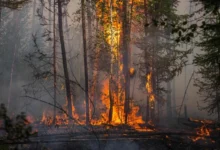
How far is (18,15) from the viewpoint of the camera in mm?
43281

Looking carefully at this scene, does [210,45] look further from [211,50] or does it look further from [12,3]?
[12,3]

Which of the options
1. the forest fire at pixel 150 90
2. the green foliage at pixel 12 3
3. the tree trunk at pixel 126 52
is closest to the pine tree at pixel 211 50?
the forest fire at pixel 150 90

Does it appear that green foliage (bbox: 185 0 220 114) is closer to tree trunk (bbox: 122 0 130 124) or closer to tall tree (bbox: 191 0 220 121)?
tall tree (bbox: 191 0 220 121)

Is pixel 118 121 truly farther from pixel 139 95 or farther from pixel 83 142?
pixel 139 95

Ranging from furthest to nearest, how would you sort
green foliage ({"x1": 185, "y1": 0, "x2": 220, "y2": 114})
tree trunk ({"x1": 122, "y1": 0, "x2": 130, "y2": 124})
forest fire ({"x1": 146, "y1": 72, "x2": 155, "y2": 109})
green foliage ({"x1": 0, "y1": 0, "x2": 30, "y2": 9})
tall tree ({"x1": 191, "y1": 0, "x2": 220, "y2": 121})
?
forest fire ({"x1": 146, "y1": 72, "x2": 155, "y2": 109})
tree trunk ({"x1": 122, "y1": 0, "x2": 130, "y2": 124})
green foliage ({"x1": 0, "y1": 0, "x2": 30, "y2": 9})
tall tree ({"x1": 191, "y1": 0, "x2": 220, "y2": 121})
green foliage ({"x1": 185, "y1": 0, "x2": 220, "y2": 114})

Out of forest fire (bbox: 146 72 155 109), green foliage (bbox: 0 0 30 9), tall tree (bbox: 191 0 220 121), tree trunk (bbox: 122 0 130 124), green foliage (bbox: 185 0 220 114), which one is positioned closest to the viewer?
green foliage (bbox: 185 0 220 114)

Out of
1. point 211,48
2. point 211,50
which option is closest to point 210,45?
point 211,48

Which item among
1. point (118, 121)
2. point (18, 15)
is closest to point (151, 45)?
point (118, 121)

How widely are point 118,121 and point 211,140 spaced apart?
8103 millimetres

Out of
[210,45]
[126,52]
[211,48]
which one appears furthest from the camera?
[126,52]

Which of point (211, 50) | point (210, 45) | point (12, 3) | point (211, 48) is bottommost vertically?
point (210, 45)

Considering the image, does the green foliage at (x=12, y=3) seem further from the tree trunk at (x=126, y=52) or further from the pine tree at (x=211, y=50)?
the pine tree at (x=211, y=50)

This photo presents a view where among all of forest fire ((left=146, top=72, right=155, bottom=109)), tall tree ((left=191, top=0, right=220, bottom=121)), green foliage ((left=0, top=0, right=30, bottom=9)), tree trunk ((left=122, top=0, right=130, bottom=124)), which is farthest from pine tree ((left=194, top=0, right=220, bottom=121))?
green foliage ((left=0, top=0, right=30, bottom=9))

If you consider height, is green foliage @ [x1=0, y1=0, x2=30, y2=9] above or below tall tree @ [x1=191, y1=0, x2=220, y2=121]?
above
